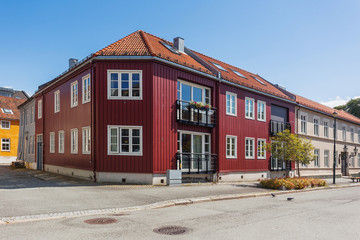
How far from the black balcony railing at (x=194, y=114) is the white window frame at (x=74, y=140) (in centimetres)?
622

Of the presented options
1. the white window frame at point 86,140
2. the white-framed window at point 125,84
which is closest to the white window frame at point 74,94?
the white window frame at point 86,140

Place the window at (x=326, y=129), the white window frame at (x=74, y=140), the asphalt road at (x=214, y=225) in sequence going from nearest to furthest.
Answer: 1. the asphalt road at (x=214, y=225)
2. the white window frame at (x=74, y=140)
3. the window at (x=326, y=129)

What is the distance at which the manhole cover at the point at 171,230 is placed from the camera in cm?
672

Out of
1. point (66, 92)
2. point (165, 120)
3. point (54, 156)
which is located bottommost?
point (54, 156)

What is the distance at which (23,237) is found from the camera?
6164 millimetres

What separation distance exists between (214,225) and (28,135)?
86.6 feet

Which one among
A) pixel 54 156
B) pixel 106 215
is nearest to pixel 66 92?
pixel 54 156

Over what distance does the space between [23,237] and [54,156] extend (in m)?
17.0

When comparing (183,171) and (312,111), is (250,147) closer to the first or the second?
(183,171)

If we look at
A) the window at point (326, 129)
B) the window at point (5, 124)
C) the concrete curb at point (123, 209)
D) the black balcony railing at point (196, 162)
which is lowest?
the concrete curb at point (123, 209)

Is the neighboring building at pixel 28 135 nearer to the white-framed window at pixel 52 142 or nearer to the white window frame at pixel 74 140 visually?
the white-framed window at pixel 52 142

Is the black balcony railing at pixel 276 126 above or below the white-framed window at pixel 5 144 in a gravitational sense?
above

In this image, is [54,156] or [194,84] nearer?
[194,84]

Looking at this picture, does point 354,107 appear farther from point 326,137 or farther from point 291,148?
point 291,148
